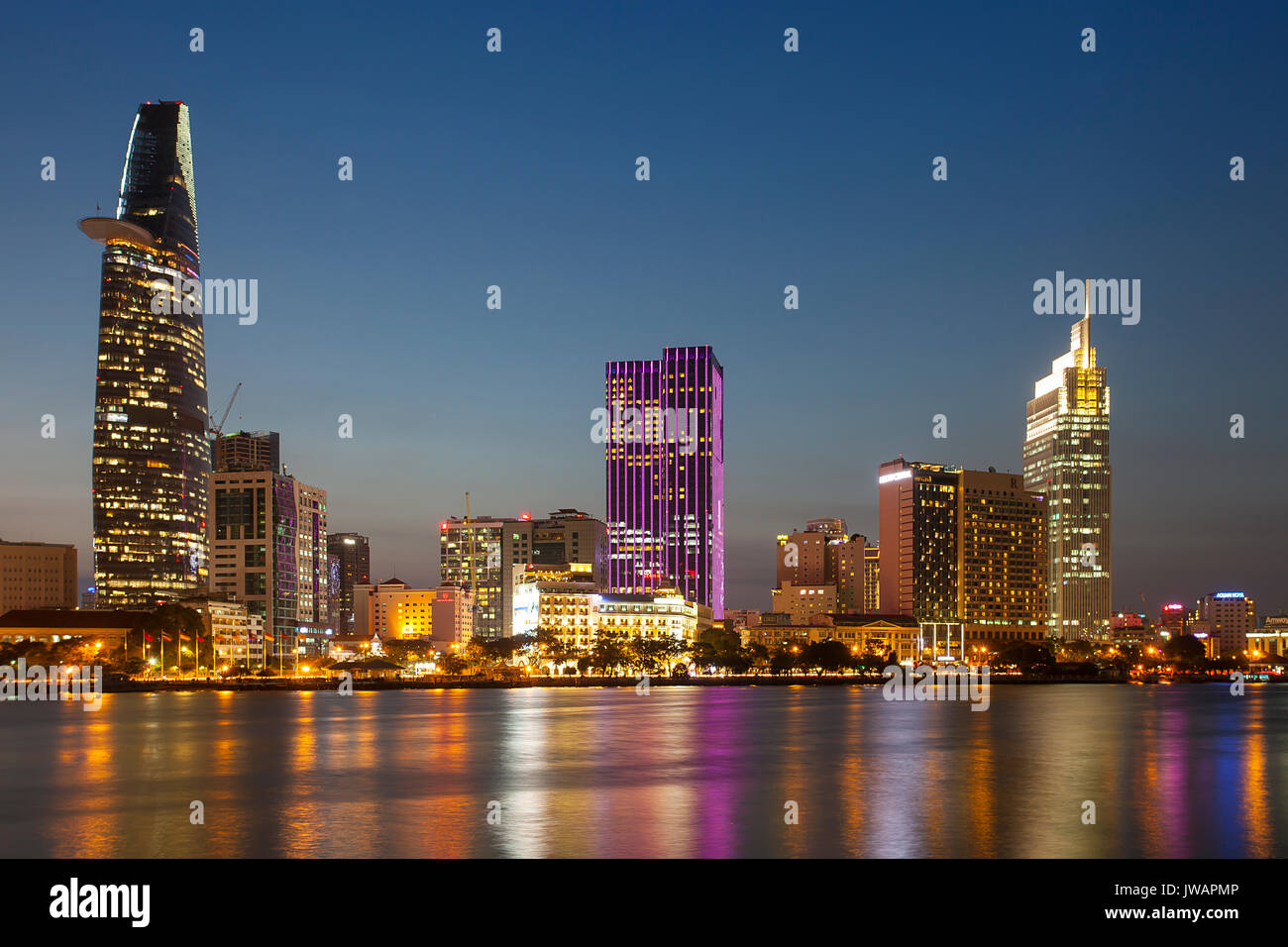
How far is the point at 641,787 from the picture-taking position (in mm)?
51844

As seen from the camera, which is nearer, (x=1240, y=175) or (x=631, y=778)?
(x=631, y=778)

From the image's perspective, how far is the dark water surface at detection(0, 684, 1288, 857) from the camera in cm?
3834

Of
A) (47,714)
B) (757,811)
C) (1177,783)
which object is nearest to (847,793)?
(757,811)

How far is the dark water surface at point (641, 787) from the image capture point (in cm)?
3834
